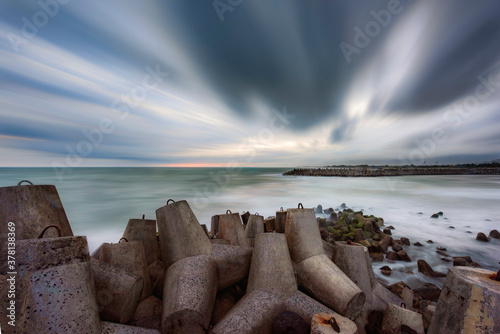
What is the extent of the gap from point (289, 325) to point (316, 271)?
0.91 meters

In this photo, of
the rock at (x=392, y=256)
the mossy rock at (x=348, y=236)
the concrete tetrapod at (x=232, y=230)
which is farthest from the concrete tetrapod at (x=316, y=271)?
the mossy rock at (x=348, y=236)

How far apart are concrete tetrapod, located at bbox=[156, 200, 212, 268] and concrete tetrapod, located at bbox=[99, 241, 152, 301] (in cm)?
29

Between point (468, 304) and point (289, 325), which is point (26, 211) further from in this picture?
point (468, 304)

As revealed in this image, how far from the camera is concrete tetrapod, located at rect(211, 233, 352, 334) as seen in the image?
6.89ft

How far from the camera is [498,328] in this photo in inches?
58.8

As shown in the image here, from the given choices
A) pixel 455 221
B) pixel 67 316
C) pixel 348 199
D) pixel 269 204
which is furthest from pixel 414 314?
pixel 348 199

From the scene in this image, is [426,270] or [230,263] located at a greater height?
[230,263]

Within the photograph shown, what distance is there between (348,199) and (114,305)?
17.2 m

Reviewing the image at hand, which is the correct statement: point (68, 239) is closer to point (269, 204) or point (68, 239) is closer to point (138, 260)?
point (138, 260)

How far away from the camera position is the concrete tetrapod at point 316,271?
2.48 meters

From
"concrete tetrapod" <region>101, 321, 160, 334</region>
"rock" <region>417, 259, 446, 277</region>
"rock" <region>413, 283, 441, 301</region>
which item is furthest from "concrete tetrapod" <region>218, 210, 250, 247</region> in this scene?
"rock" <region>417, 259, 446, 277</region>

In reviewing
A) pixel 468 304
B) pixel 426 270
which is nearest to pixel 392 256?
pixel 426 270

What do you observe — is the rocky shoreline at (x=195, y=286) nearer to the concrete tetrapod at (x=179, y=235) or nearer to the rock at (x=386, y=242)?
the concrete tetrapod at (x=179, y=235)

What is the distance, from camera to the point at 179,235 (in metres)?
2.87
